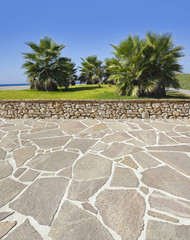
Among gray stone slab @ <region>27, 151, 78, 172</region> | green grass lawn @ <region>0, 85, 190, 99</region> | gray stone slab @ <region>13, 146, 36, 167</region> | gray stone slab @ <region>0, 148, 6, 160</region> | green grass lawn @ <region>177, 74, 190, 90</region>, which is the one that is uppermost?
green grass lawn @ <region>177, 74, 190, 90</region>

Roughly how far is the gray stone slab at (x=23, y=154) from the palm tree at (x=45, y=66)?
945 cm

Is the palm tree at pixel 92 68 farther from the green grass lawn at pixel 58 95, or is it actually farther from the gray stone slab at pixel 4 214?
the gray stone slab at pixel 4 214

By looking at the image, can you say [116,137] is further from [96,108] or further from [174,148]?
[96,108]

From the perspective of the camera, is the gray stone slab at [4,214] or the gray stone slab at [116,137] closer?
the gray stone slab at [4,214]

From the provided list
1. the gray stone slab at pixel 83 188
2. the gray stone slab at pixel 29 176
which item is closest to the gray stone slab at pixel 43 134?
the gray stone slab at pixel 29 176

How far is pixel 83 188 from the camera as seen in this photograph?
2.16 m

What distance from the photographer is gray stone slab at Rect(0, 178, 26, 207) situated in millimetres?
1962

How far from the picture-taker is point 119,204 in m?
1.85

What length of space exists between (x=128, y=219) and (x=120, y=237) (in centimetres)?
23

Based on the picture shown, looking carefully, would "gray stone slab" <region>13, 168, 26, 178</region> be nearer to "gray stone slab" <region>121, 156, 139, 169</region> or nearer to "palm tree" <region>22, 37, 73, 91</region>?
"gray stone slab" <region>121, 156, 139, 169</region>

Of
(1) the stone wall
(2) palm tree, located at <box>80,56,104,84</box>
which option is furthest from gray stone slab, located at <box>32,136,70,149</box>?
(2) palm tree, located at <box>80,56,104,84</box>

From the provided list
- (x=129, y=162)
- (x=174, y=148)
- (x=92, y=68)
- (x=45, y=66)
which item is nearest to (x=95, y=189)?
(x=129, y=162)

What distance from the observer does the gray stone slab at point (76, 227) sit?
148cm

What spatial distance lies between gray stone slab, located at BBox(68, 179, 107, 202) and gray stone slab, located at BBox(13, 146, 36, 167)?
4.30ft
